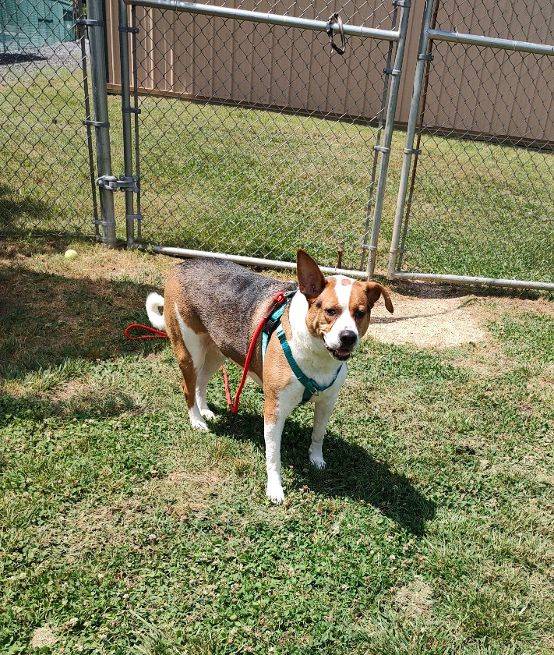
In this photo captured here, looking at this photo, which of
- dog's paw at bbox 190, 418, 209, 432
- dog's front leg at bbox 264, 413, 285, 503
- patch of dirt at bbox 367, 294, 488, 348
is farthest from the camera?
patch of dirt at bbox 367, 294, 488, 348

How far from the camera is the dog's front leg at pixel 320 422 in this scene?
3.25m

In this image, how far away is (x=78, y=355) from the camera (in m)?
4.31

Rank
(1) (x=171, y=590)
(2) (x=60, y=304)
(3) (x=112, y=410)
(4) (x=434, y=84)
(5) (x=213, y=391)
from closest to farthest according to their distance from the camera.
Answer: (1) (x=171, y=590) → (3) (x=112, y=410) → (5) (x=213, y=391) → (2) (x=60, y=304) → (4) (x=434, y=84)

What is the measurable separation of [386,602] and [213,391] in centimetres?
185

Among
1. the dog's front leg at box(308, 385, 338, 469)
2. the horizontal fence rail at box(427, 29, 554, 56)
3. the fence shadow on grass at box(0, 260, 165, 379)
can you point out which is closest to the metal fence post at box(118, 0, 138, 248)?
the fence shadow on grass at box(0, 260, 165, 379)

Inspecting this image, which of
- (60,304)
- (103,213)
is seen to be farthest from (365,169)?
(60,304)

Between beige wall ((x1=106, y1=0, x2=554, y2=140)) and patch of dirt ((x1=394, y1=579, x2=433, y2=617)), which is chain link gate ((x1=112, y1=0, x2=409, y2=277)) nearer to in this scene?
beige wall ((x1=106, y1=0, x2=554, y2=140))

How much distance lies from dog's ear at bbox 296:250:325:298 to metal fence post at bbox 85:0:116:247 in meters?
3.37

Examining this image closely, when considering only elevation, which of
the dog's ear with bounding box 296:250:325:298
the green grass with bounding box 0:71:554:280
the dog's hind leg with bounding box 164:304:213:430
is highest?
the dog's ear with bounding box 296:250:325:298

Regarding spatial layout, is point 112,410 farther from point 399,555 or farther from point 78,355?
point 399,555

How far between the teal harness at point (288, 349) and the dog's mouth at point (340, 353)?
11.3 inches

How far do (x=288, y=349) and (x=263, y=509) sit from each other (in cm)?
82

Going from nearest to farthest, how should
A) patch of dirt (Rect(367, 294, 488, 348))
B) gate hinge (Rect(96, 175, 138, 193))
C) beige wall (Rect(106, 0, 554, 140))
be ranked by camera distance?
patch of dirt (Rect(367, 294, 488, 348)), gate hinge (Rect(96, 175, 138, 193)), beige wall (Rect(106, 0, 554, 140))

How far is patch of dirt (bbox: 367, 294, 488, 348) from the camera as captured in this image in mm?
4988
